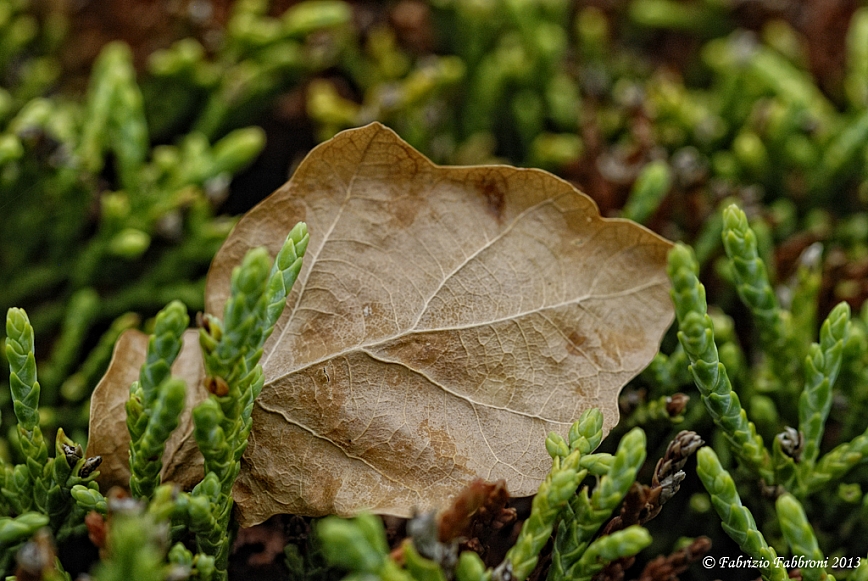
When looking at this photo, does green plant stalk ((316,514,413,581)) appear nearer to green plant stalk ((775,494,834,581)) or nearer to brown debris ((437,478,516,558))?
brown debris ((437,478,516,558))

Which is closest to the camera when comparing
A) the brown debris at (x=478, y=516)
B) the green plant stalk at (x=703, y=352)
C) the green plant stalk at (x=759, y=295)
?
the brown debris at (x=478, y=516)

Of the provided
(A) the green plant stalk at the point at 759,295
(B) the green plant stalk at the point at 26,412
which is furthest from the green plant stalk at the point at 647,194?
(B) the green plant stalk at the point at 26,412

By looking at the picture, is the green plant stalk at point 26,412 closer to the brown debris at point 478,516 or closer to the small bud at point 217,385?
the small bud at point 217,385

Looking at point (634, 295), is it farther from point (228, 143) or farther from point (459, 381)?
point (228, 143)

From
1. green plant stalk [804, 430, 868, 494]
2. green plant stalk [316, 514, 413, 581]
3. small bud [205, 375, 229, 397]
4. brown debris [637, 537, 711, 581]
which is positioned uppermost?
small bud [205, 375, 229, 397]

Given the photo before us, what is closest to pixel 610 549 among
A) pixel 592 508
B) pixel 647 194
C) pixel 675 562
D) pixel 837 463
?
pixel 592 508

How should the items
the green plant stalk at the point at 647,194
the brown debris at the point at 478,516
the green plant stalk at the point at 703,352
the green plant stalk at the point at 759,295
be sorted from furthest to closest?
the green plant stalk at the point at 647,194, the green plant stalk at the point at 759,295, the green plant stalk at the point at 703,352, the brown debris at the point at 478,516

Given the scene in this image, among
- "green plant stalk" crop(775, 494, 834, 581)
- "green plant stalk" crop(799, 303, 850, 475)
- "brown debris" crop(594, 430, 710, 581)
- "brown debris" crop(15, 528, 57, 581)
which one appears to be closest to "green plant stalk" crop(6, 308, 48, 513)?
"brown debris" crop(15, 528, 57, 581)

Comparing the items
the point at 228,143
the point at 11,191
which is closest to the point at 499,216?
the point at 228,143
